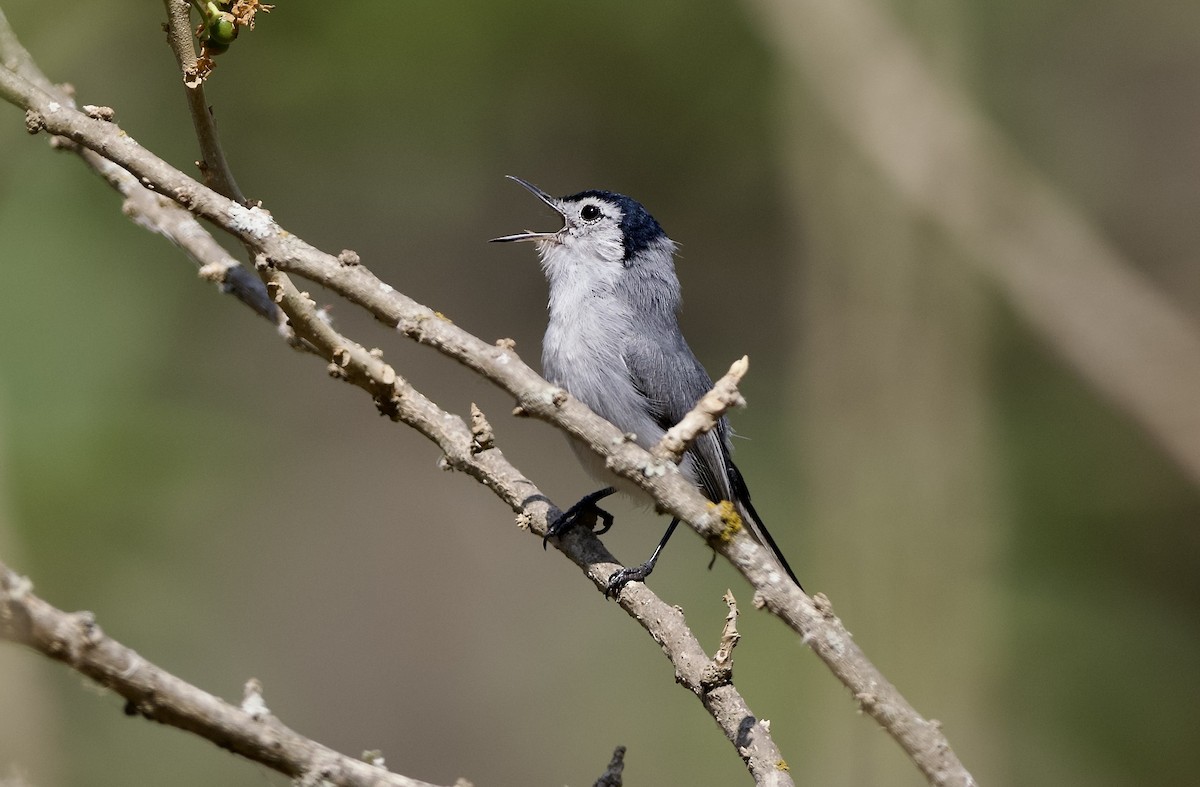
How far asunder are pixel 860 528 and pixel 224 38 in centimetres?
332

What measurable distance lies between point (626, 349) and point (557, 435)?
2.92 meters

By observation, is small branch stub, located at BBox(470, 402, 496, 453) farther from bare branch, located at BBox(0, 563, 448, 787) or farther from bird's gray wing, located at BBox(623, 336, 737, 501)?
bird's gray wing, located at BBox(623, 336, 737, 501)

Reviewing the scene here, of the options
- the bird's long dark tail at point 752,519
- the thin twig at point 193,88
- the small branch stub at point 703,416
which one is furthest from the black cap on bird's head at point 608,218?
the small branch stub at point 703,416

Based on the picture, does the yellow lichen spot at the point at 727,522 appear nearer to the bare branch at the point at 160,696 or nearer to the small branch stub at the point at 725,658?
the small branch stub at the point at 725,658

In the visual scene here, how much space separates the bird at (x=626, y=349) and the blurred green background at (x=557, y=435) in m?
0.91

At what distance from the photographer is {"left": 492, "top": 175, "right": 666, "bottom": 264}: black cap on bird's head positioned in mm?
3035

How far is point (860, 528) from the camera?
4.27m

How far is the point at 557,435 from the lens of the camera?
5.55 metres

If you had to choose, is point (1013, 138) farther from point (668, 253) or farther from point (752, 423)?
point (668, 253)

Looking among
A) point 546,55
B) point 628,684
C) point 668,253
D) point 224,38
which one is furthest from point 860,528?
point 224,38

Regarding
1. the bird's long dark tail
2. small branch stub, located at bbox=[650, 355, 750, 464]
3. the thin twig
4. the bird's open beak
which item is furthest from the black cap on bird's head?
small branch stub, located at bbox=[650, 355, 750, 464]

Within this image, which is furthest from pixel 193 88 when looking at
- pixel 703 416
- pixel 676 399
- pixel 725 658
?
pixel 676 399

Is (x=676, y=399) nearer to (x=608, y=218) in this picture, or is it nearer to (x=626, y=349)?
(x=626, y=349)

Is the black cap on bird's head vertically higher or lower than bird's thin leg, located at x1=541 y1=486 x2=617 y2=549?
higher
